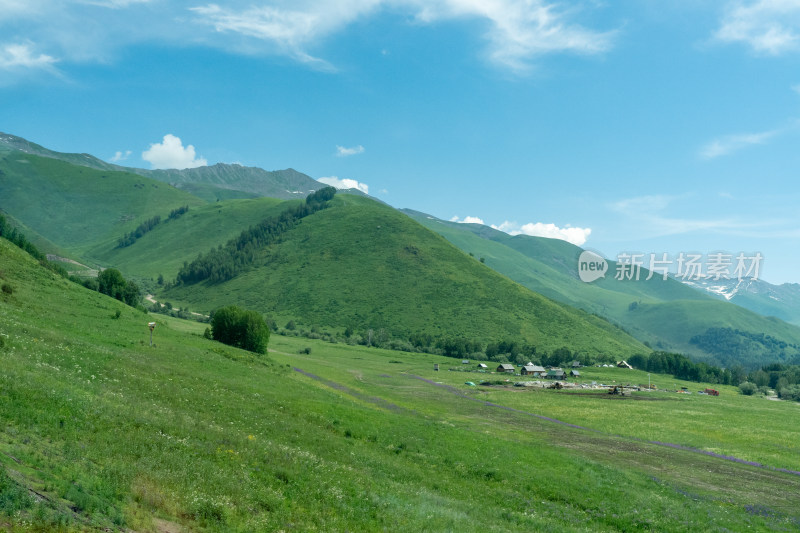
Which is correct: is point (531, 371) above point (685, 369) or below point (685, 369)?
below

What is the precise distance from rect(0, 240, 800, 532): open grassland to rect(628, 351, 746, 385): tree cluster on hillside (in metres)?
114

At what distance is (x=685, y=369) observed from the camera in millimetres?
155625

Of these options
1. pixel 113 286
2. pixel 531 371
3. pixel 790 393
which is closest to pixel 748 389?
pixel 790 393

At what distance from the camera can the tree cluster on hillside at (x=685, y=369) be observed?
153 m

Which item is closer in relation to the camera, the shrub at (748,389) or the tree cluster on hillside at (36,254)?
the tree cluster on hillside at (36,254)

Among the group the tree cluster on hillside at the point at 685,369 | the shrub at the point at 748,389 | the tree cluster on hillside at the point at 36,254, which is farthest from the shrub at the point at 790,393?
the tree cluster on hillside at the point at 36,254

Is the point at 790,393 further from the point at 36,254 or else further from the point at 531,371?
the point at 36,254

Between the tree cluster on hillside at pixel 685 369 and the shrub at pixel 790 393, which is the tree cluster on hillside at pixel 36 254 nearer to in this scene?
the shrub at pixel 790 393

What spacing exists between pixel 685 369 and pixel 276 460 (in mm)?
170948

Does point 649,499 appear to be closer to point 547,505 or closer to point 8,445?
point 547,505

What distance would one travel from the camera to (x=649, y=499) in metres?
25.8

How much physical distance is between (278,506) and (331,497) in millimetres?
2601

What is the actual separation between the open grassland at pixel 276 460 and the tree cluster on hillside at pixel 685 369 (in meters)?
114

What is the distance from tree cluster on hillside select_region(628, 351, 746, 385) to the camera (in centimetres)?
15312
